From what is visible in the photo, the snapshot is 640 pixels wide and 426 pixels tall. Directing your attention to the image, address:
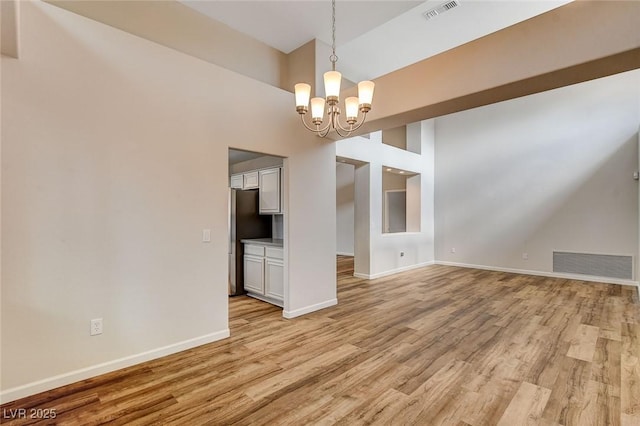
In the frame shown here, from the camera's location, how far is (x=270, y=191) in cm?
487

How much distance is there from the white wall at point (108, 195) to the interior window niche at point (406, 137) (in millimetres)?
5168

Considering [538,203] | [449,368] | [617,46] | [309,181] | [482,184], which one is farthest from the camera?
[482,184]

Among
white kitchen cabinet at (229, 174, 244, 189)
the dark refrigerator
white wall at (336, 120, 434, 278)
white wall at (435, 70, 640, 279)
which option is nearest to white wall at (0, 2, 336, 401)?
the dark refrigerator

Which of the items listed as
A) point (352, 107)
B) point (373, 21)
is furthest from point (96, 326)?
point (373, 21)

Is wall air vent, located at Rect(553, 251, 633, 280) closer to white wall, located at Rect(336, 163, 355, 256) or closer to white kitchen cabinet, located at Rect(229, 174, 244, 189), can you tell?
white wall, located at Rect(336, 163, 355, 256)

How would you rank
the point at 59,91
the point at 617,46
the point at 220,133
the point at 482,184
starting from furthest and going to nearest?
the point at 482,184 → the point at 220,133 → the point at 59,91 → the point at 617,46

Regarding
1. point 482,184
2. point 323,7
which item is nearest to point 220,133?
point 323,7

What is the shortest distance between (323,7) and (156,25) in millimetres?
1859

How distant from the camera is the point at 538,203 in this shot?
20.6 ft

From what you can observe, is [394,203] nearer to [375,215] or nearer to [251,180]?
[375,215]

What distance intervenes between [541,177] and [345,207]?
5409 millimetres

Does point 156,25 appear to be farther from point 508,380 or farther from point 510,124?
point 510,124

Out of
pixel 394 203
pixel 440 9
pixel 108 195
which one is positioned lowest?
pixel 108 195

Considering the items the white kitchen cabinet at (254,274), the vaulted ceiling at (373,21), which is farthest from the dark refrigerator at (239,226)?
the vaulted ceiling at (373,21)
